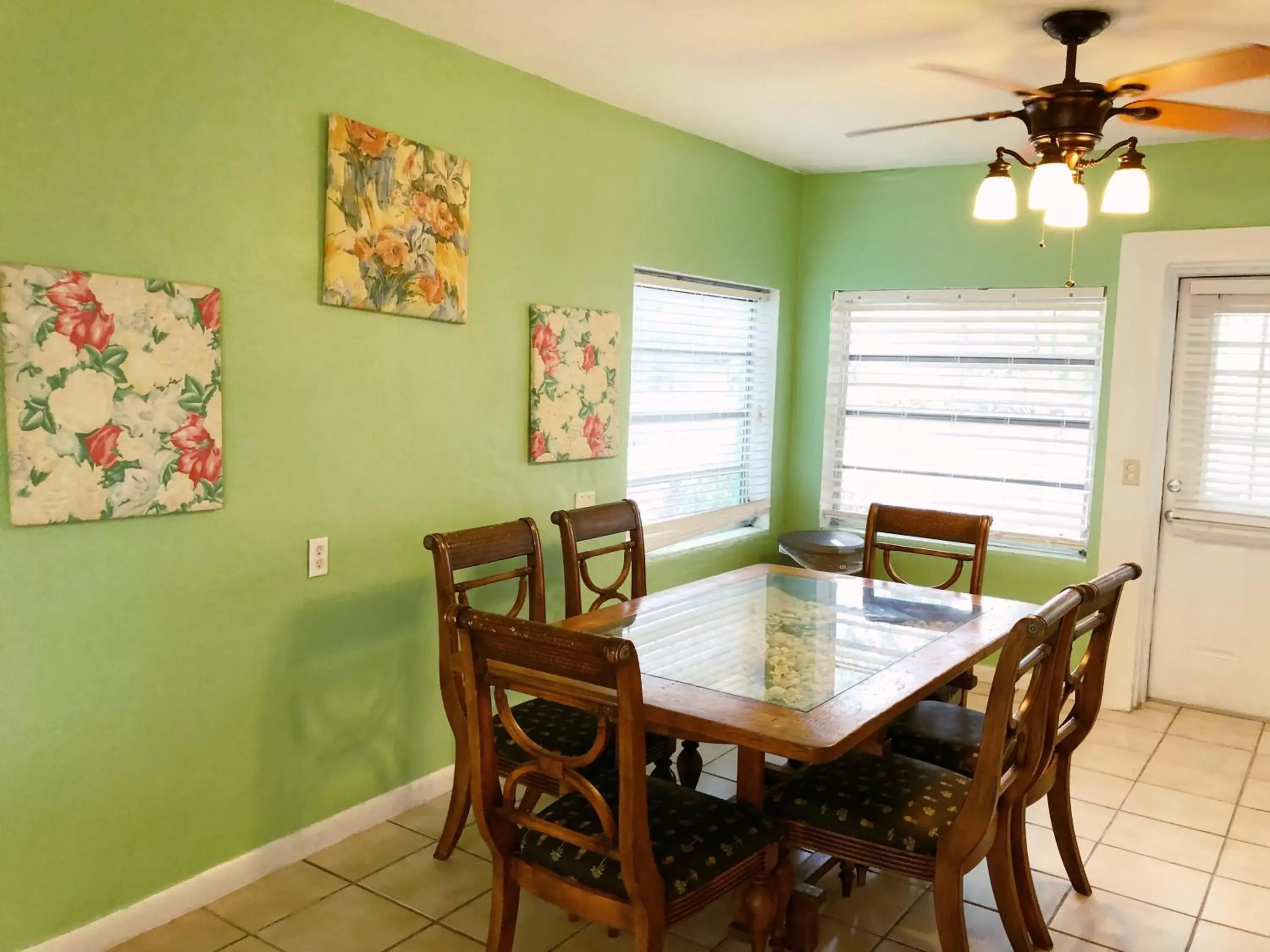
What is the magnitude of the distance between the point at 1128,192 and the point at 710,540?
246 centimetres

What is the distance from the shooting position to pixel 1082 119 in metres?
2.31

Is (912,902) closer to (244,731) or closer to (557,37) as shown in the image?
(244,731)

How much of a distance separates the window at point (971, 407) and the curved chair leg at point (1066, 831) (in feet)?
6.33

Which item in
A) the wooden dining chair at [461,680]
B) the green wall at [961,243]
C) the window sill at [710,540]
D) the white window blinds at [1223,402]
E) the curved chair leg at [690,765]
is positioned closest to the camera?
the wooden dining chair at [461,680]

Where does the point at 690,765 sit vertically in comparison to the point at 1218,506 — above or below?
below

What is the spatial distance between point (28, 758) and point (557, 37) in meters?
2.31

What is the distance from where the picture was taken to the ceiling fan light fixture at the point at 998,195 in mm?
2475

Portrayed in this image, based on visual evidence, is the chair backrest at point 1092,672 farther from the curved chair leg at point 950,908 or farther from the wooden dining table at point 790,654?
the curved chair leg at point 950,908

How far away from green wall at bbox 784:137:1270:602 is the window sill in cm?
33

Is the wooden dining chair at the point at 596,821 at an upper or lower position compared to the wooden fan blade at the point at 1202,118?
lower

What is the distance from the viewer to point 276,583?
2646mm

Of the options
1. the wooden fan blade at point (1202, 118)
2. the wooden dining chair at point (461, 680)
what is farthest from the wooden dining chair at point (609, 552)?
the wooden fan blade at point (1202, 118)

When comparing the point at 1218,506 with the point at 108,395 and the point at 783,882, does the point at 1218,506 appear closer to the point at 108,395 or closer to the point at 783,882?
the point at 783,882

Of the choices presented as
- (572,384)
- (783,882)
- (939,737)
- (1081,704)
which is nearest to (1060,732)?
(1081,704)
